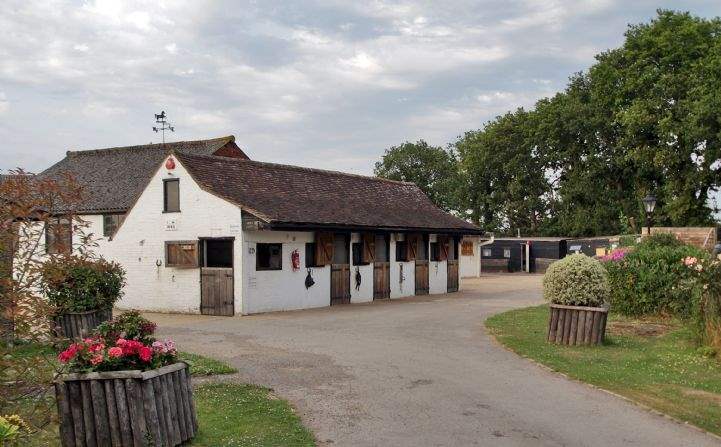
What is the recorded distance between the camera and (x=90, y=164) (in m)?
34.9

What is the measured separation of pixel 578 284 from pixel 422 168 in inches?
2006

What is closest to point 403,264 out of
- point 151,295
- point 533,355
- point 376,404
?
point 151,295

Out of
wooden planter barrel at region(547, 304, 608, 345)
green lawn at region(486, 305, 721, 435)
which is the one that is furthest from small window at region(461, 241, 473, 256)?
wooden planter barrel at region(547, 304, 608, 345)

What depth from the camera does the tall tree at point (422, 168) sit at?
63.8 meters

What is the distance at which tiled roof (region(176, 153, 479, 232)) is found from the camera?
72.8 feet

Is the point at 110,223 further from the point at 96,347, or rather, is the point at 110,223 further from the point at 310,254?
the point at 96,347

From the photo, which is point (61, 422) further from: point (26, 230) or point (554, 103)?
point (554, 103)

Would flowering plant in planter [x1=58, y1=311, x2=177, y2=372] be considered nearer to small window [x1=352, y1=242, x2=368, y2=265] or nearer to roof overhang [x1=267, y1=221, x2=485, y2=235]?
roof overhang [x1=267, y1=221, x2=485, y2=235]

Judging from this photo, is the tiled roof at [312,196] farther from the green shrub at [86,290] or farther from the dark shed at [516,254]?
the dark shed at [516,254]

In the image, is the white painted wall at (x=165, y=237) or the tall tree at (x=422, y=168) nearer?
the white painted wall at (x=165, y=237)

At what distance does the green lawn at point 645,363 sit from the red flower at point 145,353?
6024 millimetres

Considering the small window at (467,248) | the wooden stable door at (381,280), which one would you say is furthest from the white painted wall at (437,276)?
the small window at (467,248)

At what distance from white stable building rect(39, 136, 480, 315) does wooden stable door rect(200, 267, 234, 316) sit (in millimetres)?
32

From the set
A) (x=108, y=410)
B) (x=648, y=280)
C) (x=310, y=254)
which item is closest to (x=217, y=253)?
(x=310, y=254)
